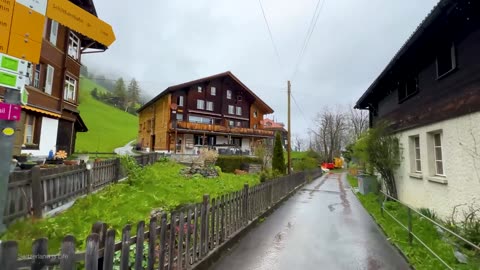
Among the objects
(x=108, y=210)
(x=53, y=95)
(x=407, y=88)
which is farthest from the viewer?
(x=53, y=95)

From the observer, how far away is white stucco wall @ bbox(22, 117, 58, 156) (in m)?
15.5

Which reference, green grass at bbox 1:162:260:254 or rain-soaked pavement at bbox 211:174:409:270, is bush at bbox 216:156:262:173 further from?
rain-soaked pavement at bbox 211:174:409:270

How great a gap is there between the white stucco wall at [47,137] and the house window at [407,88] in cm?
1731

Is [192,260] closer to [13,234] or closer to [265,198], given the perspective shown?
[13,234]

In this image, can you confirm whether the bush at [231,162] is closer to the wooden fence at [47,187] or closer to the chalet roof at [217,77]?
the chalet roof at [217,77]

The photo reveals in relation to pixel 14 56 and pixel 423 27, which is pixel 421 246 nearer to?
pixel 423 27

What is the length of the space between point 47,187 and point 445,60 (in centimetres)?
1052

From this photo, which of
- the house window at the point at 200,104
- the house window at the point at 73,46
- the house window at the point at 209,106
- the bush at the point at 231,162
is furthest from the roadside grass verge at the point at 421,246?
the house window at the point at 209,106

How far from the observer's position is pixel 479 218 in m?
5.86

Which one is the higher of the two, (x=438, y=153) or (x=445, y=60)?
(x=445, y=60)

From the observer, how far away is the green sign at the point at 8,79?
7.27 feet

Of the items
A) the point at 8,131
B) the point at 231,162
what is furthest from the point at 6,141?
the point at 231,162

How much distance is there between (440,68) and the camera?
7953 mm

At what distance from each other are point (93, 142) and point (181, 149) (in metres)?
22.4
